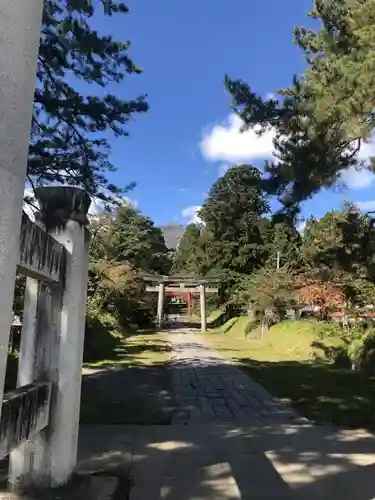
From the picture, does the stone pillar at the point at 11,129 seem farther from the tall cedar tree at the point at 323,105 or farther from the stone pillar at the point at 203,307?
the stone pillar at the point at 203,307

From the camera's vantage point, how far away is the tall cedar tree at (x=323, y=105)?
6.82 m

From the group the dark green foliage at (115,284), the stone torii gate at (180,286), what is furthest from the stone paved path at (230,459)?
the stone torii gate at (180,286)

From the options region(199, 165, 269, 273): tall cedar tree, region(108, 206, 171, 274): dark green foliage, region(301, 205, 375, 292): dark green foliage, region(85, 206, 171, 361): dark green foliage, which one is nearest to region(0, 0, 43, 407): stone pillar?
region(301, 205, 375, 292): dark green foliage

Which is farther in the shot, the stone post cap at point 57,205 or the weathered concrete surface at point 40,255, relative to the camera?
the stone post cap at point 57,205

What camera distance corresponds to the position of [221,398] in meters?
7.71

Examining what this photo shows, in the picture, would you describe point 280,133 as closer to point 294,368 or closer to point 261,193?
point 261,193

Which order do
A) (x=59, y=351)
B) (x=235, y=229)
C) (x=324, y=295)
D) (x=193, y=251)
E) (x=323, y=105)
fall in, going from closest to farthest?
1. (x=59, y=351)
2. (x=323, y=105)
3. (x=324, y=295)
4. (x=235, y=229)
5. (x=193, y=251)

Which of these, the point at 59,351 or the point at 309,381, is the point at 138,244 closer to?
the point at 309,381

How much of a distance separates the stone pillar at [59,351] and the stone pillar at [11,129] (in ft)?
4.25

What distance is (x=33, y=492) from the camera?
3066 millimetres

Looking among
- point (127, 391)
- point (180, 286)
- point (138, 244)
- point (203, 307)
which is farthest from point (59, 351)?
point (180, 286)

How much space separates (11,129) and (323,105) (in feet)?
20.6

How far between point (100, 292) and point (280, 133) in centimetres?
1318

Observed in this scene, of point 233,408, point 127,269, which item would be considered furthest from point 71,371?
point 127,269
